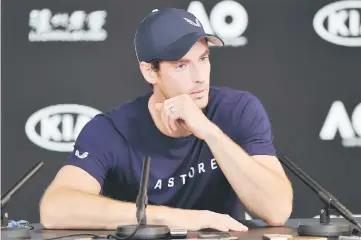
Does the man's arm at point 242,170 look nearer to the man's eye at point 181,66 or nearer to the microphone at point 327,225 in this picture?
the man's eye at point 181,66

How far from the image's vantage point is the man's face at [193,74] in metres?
2.59

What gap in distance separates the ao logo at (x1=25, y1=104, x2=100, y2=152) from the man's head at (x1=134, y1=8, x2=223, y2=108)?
39.8 inches

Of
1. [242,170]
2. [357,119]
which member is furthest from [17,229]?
[357,119]

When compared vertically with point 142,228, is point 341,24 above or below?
above

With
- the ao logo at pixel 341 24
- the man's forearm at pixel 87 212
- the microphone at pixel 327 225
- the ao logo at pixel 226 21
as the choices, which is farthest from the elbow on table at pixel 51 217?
the ao logo at pixel 341 24

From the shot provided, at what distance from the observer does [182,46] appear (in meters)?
2.56

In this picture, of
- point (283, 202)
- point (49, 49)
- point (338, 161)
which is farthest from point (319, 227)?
point (49, 49)

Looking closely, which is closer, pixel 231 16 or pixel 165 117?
pixel 165 117

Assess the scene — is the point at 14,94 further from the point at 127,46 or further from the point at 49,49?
the point at 127,46

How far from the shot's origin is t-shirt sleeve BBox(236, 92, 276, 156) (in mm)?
2664

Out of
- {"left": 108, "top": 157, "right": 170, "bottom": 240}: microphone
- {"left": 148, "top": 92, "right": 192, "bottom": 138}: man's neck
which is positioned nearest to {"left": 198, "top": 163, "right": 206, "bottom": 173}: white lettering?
{"left": 148, "top": 92, "right": 192, "bottom": 138}: man's neck

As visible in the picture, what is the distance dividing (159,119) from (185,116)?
225 millimetres

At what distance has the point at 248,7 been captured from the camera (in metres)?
3.65

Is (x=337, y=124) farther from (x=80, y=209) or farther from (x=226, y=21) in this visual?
(x=80, y=209)
